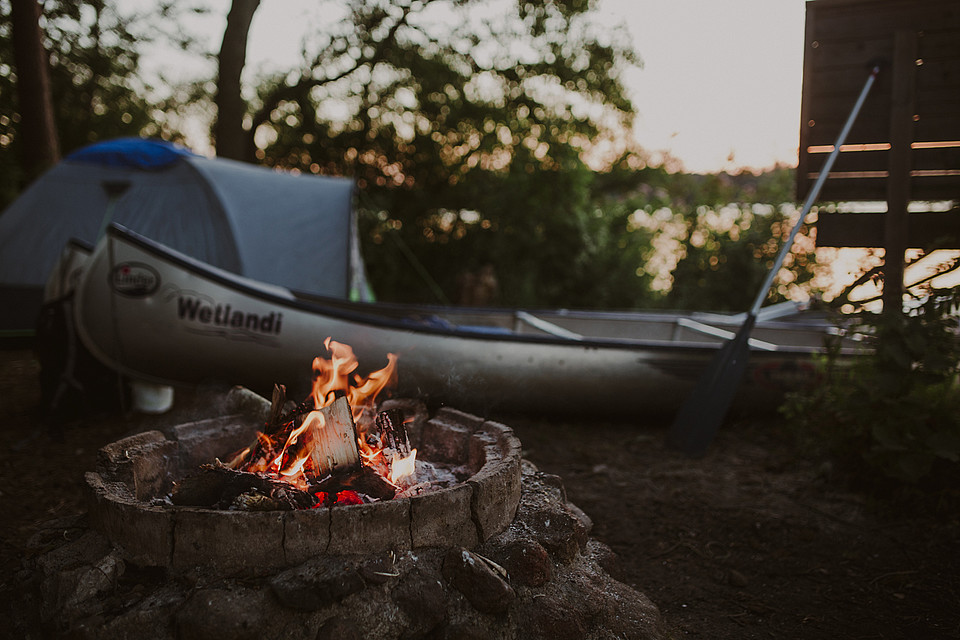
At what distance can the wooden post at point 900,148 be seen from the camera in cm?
331

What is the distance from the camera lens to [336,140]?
11570 millimetres

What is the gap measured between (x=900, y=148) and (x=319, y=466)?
3341mm

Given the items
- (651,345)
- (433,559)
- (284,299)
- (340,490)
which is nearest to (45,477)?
(284,299)

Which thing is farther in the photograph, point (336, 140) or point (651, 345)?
point (336, 140)

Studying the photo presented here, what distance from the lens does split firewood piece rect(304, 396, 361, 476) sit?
2.12m

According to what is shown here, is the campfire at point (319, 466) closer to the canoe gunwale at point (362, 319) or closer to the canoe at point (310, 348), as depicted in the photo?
the canoe at point (310, 348)

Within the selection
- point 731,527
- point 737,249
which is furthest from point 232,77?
point 731,527

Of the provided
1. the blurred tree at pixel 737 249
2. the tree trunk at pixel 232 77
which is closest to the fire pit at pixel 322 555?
the blurred tree at pixel 737 249

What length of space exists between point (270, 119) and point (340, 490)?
1127cm

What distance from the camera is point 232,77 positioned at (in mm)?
9703

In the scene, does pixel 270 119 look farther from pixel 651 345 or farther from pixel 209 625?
pixel 209 625

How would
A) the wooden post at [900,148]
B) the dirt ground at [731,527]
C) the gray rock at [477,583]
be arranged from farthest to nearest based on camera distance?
the wooden post at [900,148] < the dirt ground at [731,527] < the gray rock at [477,583]

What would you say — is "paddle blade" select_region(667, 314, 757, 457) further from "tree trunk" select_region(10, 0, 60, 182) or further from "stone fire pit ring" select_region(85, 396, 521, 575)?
"tree trunk" select_region(10, 0, 60, 182)

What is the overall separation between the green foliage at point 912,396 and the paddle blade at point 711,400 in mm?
928
